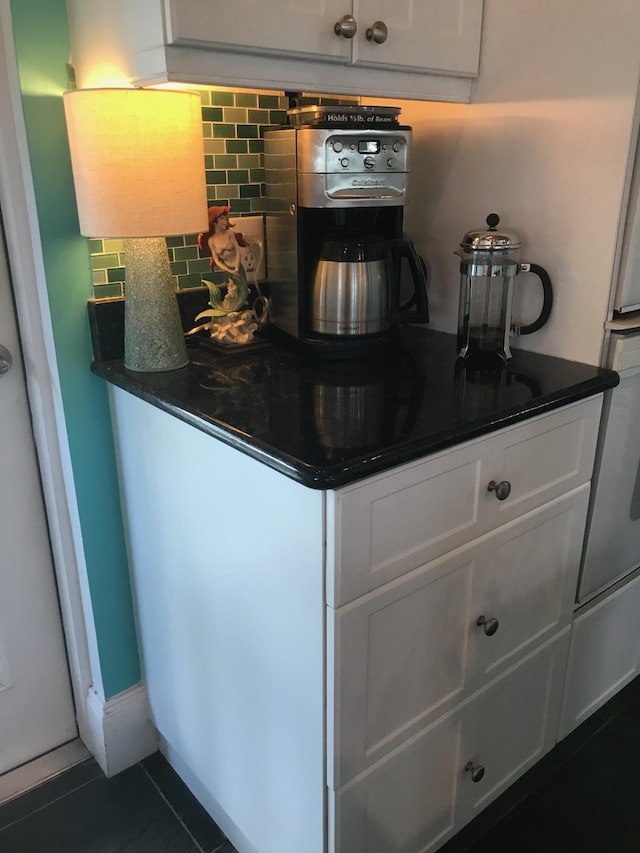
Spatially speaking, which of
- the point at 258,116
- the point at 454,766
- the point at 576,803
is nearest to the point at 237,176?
the point at 258,116

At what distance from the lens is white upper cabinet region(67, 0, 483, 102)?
1027 mm

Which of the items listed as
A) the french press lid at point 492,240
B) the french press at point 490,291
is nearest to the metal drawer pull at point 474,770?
the french press at point 490,291

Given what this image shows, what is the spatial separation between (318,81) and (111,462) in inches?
33.7

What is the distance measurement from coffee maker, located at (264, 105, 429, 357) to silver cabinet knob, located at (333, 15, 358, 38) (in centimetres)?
14

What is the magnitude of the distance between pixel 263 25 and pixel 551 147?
596 millimetres

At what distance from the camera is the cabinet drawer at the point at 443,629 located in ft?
3.40

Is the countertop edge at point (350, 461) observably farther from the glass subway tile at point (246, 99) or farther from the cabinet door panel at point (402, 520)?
the glass subway tile at point (246, 99)

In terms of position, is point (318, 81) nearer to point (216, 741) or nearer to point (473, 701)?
point (473, 701)

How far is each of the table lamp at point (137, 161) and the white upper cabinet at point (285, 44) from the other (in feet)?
0.20

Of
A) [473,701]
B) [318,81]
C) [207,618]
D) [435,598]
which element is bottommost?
[473,701]

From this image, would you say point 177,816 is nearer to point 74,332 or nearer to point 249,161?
point 74,332

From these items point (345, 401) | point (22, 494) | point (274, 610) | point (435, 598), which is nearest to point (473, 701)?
point (435, 598)

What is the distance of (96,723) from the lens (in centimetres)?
162

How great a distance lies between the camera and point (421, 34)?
128 centimetres
